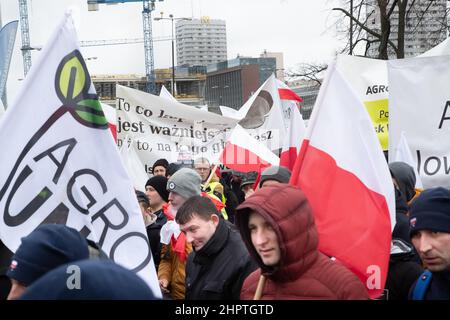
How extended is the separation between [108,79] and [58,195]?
7615cm

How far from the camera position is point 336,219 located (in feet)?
10.6

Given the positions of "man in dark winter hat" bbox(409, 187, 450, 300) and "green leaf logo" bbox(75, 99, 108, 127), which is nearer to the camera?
"man in dark winter hat" bbox(409, 187, 450, 300)

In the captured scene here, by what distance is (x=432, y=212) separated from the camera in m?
2.99

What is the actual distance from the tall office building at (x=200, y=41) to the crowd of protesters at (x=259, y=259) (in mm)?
129781

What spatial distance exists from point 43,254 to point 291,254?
39.2 inches

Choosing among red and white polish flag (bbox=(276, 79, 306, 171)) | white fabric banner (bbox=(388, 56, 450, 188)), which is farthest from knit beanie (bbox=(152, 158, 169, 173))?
white fabric banner (bbox=(388, 56, 450, 188))

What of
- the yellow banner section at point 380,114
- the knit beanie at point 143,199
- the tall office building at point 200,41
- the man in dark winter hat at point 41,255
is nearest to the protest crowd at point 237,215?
the man in dark winter hat at point 41,255

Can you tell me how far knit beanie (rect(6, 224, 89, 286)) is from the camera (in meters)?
2.50

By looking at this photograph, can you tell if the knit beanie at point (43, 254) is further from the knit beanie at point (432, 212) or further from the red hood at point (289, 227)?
the knit beanie at point (432, 212)

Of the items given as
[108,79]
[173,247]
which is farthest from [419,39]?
[108,79]

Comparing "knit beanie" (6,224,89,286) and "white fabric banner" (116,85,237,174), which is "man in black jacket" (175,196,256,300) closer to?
"knit beanie" (6,224,89,286)

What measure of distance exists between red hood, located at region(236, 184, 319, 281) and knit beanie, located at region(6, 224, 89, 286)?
779 millimetres

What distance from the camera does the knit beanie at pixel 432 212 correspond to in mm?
2959

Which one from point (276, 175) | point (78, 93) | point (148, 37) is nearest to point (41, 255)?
point (78, 93)
